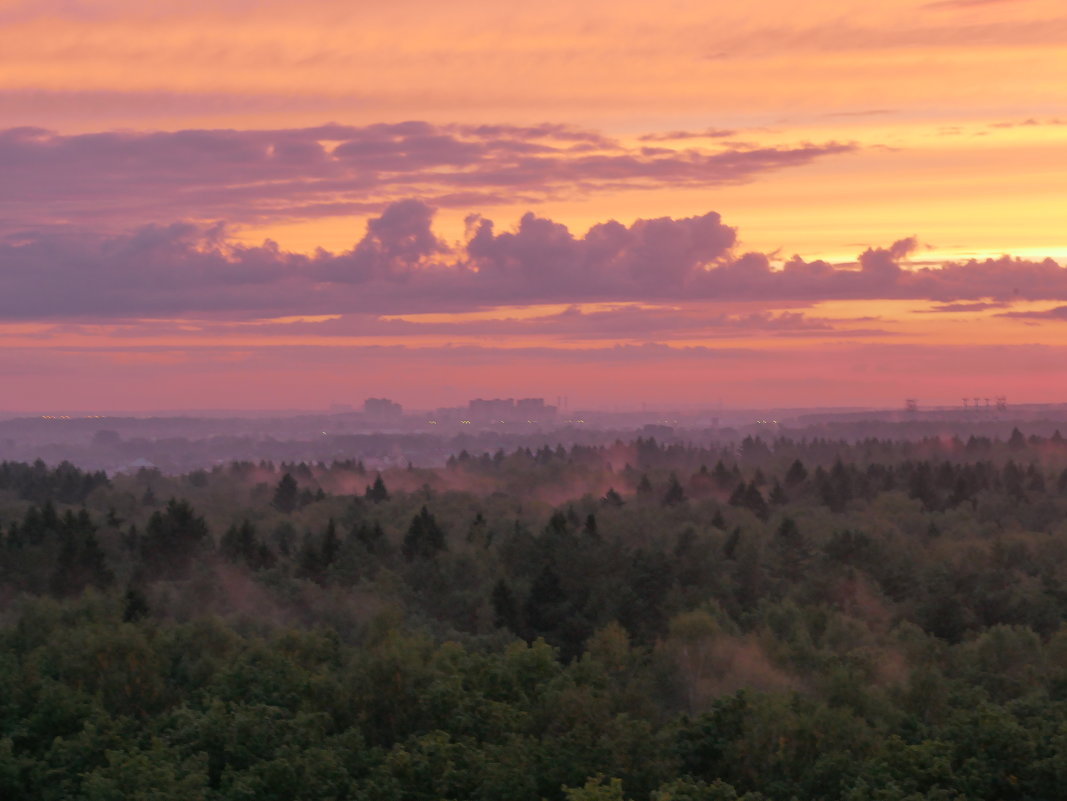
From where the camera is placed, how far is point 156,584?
104500mm

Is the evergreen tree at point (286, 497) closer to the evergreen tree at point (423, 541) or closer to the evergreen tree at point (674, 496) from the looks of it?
the evergreen tree at point (674, 496)

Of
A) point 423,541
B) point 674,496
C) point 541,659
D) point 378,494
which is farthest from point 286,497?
point 541,659

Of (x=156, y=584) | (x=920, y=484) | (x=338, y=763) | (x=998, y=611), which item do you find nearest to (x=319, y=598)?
(x=156, y=584)

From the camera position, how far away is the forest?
43031 millimetres

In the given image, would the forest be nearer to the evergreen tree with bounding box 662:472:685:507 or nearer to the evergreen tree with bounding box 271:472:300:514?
the evergreen tree with bounding box 662:472:685:507

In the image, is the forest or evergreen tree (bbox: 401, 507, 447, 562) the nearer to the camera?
the forest

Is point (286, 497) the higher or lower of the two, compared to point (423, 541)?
lower

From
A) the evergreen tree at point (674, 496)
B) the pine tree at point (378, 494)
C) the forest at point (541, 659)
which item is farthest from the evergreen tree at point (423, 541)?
the evergreen tree at point (674, 496)

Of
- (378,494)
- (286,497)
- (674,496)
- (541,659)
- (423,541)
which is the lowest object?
(286,497)

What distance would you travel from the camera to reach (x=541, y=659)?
58094 millimetres

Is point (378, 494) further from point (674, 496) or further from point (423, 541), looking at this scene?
point (423, 541)

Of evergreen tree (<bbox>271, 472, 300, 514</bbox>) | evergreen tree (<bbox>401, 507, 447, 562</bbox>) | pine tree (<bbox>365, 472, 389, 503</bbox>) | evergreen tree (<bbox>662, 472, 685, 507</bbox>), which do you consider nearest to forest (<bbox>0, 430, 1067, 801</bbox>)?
evergreen tree (<bbox>401, 507, 447, 562</bbox>)

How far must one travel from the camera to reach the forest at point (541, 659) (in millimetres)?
43031

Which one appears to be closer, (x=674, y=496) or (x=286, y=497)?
(x=674, y=496)
